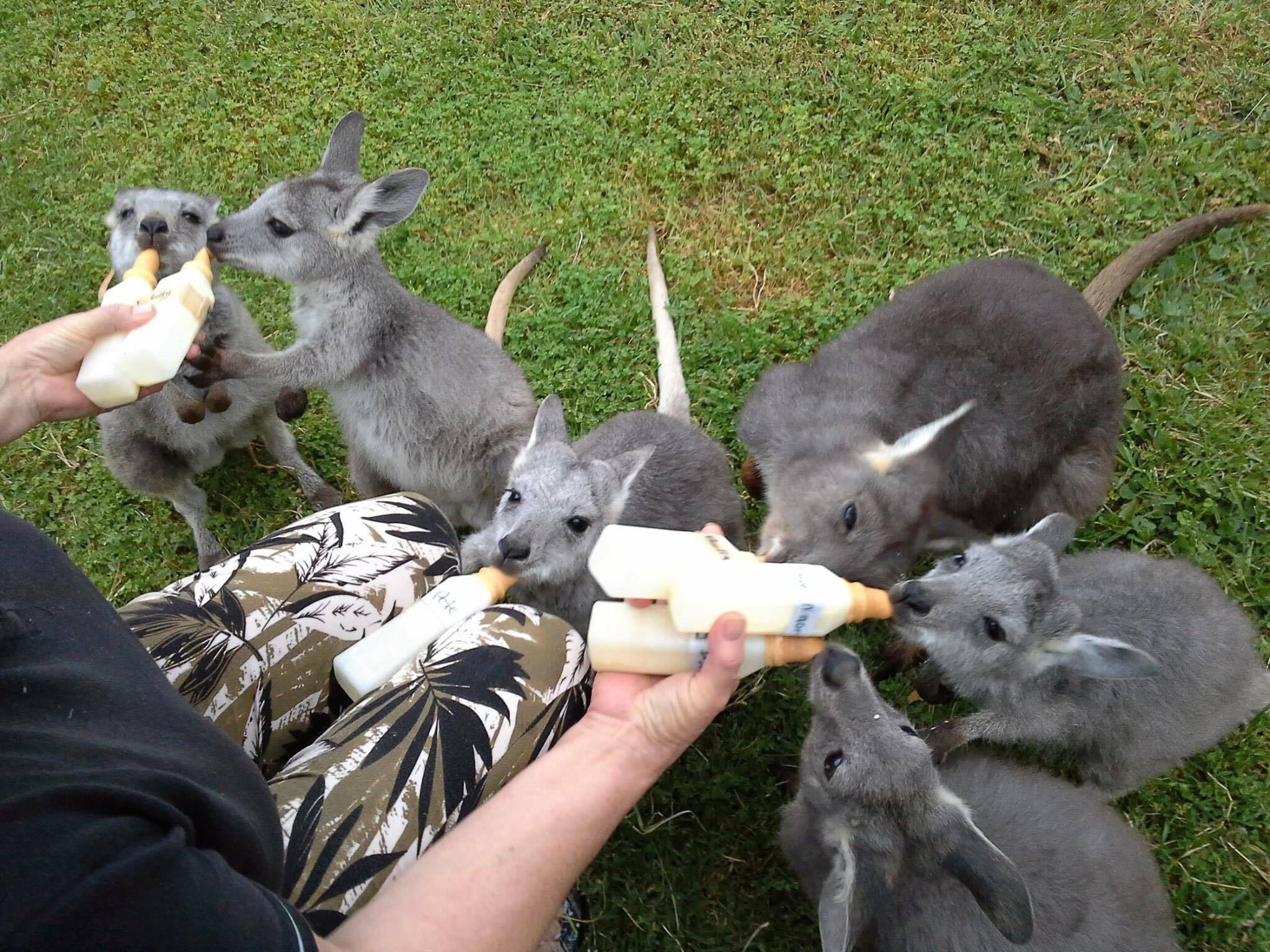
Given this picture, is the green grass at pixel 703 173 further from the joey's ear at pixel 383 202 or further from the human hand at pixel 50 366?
the human hand at pixel 50 366

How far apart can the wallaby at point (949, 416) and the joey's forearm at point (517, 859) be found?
46.6 inches

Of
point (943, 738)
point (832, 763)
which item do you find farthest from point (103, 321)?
point (943, 738)

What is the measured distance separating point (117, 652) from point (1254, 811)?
Result: 438cm

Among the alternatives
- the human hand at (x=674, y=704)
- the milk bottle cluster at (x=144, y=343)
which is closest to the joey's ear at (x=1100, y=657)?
the human hand at (x=674, y=704)

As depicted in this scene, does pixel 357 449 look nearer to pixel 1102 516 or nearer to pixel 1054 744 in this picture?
pixel 1054 744

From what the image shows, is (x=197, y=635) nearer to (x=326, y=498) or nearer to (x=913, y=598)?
(x=326, y=498)

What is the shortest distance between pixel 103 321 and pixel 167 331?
0.18 m

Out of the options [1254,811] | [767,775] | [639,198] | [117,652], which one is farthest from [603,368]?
[1254,811]

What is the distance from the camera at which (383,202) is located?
3.90 meters

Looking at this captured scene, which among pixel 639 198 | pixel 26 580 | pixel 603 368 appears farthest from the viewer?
pixel 639 198

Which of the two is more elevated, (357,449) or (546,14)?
(546,14)

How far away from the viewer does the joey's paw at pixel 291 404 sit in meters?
3.99

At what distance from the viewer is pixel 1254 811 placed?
137 inches

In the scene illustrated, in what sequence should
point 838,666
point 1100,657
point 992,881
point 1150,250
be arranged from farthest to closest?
point 1150,250 → point 1100,657 → point 838,666 → point 992,881
